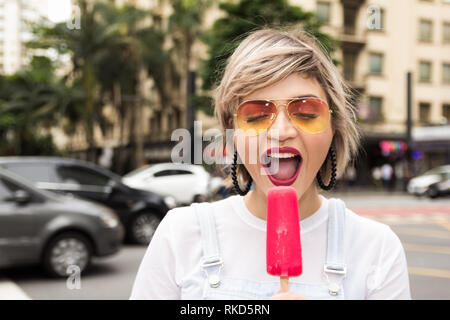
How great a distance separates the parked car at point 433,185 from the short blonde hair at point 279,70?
24.0m

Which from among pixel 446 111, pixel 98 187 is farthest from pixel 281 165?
pixel 446 111

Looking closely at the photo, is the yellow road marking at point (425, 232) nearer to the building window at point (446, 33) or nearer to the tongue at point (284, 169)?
the tongue at point (284, 169)

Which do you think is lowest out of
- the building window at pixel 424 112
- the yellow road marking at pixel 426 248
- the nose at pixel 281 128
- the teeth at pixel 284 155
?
the yellow road marking at pixel 426 248

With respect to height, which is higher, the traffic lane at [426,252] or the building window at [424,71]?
the building window at [424,71]

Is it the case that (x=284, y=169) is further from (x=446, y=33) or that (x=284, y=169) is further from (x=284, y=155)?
(x=446, y=33)

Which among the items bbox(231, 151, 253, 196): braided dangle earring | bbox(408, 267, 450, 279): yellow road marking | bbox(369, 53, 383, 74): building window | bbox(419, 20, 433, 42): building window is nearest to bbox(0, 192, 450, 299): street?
bbox(408, 267, 450, 279): yellow road marking

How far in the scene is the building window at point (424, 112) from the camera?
117ft

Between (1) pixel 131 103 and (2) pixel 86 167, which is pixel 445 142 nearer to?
(1) pixel 131 103

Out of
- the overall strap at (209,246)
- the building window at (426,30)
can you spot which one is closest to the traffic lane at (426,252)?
the overall strap at (209,246)

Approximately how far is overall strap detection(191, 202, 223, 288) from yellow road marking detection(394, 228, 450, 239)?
11655 millimetres

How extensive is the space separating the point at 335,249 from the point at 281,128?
0.39m

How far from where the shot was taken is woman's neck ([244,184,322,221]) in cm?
163

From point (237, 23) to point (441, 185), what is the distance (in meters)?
11.7

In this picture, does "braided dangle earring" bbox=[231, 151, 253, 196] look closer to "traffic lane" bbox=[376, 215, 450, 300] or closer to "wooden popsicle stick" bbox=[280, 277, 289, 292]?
"wooden popsicle stick" bbox=[280, 277, 289, 292]
